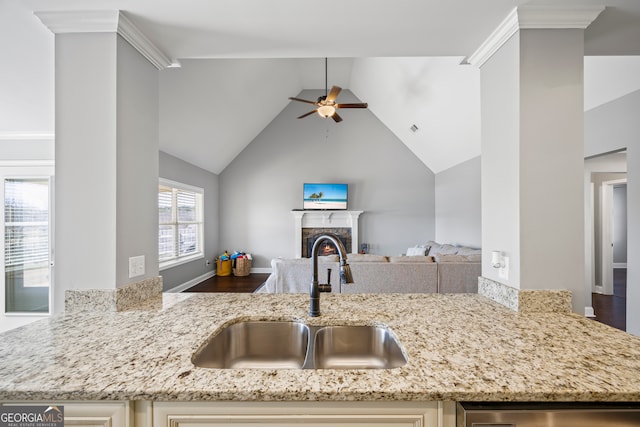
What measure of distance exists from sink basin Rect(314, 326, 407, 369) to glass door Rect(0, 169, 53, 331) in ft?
11.7

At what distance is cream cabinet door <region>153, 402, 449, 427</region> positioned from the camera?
0.77 meters

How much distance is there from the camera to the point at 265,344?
1.29 metres

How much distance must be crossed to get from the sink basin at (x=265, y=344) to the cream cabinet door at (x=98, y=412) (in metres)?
0.44

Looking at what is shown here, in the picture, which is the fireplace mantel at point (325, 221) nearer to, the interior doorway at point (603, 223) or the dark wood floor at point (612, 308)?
the interior doorway at point (603, 223)

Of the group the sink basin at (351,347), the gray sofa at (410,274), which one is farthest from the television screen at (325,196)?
the sink basin at (351,347)

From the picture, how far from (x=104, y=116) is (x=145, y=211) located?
0.50 metres

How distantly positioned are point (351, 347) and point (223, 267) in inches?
211

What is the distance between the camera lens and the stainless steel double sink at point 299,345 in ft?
3.94

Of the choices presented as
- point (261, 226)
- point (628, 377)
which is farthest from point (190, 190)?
point (628, 377)

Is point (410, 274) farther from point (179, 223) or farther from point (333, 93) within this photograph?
point (179, 223)

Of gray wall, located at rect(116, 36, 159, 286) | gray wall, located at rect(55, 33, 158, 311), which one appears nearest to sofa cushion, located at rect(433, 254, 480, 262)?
gray wall, located at rect(116, 36, 159, 286)

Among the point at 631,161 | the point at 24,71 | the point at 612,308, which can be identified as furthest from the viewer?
the point at 612,308

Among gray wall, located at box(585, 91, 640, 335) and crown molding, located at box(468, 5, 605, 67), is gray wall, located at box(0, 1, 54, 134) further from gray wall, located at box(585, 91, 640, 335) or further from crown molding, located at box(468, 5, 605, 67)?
gray wall, located at box(585, 91, 640, 335)

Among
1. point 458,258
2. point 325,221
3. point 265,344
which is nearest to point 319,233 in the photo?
point 325,221
